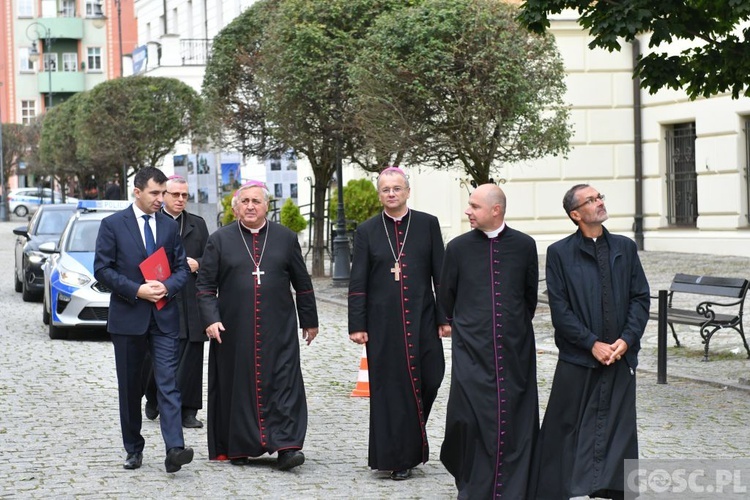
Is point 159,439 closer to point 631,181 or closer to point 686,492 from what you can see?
point 686,492

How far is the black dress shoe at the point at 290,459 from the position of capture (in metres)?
8.10

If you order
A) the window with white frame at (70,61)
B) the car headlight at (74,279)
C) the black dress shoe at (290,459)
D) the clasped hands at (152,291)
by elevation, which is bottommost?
the black dress shoe at (290,459)

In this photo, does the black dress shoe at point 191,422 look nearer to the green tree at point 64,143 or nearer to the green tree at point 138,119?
the green tree at point 138,119

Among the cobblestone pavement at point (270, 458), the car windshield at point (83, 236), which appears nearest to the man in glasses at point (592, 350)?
the cobblestone pavement at point (270, 458)

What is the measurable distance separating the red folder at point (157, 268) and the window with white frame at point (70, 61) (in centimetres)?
9037

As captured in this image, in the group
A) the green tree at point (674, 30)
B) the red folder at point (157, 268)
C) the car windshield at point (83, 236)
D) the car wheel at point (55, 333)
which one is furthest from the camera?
the car windshield at point (83, 236)

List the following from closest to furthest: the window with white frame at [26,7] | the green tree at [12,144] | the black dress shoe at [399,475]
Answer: the black dress shoe at [399,475]
the green tree at [12,144]
the window with white frame at [26,7]

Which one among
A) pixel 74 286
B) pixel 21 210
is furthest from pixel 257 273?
pixel 21 210

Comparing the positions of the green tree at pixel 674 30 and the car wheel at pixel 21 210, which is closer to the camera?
the green tree at pixel 674 30

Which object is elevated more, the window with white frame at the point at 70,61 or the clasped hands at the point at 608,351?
the window with white frame at the point at 70,61

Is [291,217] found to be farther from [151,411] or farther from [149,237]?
[149,237]

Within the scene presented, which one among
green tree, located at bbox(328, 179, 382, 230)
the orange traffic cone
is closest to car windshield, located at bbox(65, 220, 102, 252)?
the orange traffic cone

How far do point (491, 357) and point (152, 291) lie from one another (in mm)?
2212

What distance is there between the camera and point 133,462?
326 inches
